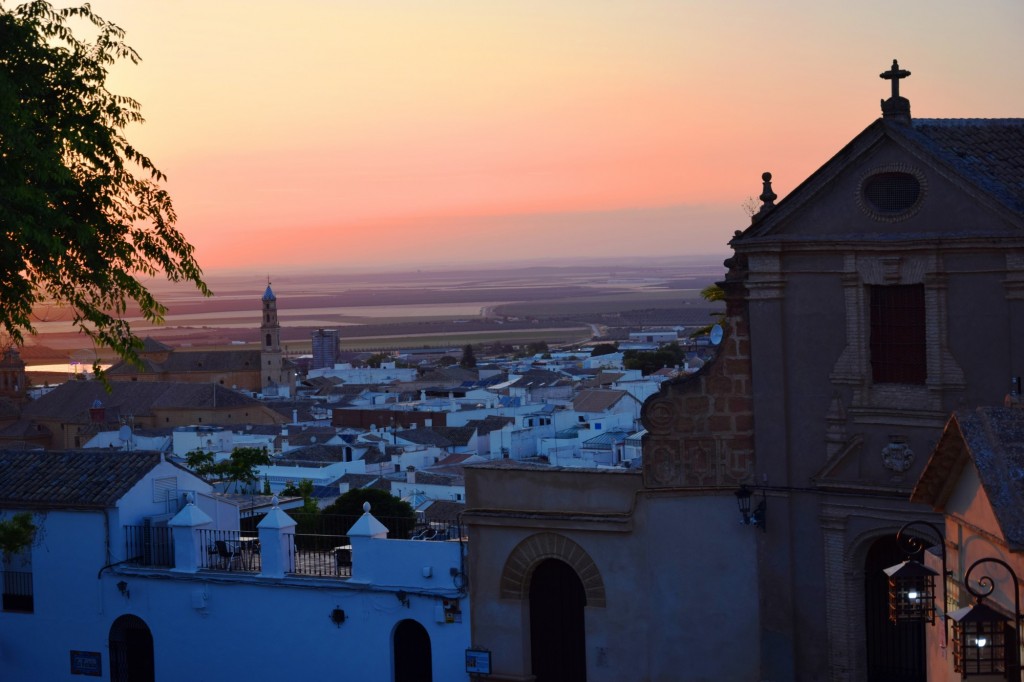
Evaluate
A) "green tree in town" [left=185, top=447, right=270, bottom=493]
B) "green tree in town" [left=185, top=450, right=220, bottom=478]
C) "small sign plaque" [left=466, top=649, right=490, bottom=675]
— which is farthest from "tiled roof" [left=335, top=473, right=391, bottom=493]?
"small sign plaque" [left=466, top=649, right=490, bottom=675]

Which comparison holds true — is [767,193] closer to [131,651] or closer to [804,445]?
[804,445]

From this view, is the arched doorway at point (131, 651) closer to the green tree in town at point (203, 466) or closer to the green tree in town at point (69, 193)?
→ the green tree in town at point (69, 193)

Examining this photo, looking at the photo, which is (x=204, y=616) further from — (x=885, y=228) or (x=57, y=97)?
(x=885, y=228)

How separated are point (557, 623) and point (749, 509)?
92.5 inches

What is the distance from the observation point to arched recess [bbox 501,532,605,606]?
14703mm

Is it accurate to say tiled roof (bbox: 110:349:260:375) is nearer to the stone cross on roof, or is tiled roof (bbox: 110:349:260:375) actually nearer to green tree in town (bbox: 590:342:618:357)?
green tree in town (bbox: 590:342:618:357)

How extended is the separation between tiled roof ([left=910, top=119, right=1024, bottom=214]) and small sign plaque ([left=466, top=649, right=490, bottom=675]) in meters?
6.53

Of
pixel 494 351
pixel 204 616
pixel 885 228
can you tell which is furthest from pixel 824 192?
pixel 494 351

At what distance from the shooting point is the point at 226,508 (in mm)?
19094

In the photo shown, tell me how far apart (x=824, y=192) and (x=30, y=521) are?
9.60m

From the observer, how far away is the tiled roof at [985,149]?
13141 millimetres

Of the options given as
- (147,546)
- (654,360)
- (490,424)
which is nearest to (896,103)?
(147,546)

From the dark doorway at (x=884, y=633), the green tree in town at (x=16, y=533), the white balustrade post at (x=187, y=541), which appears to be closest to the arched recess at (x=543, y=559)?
the dark doorway at (x=884, y=633)

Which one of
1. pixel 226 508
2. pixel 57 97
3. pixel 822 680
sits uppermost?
pixel 57 97
